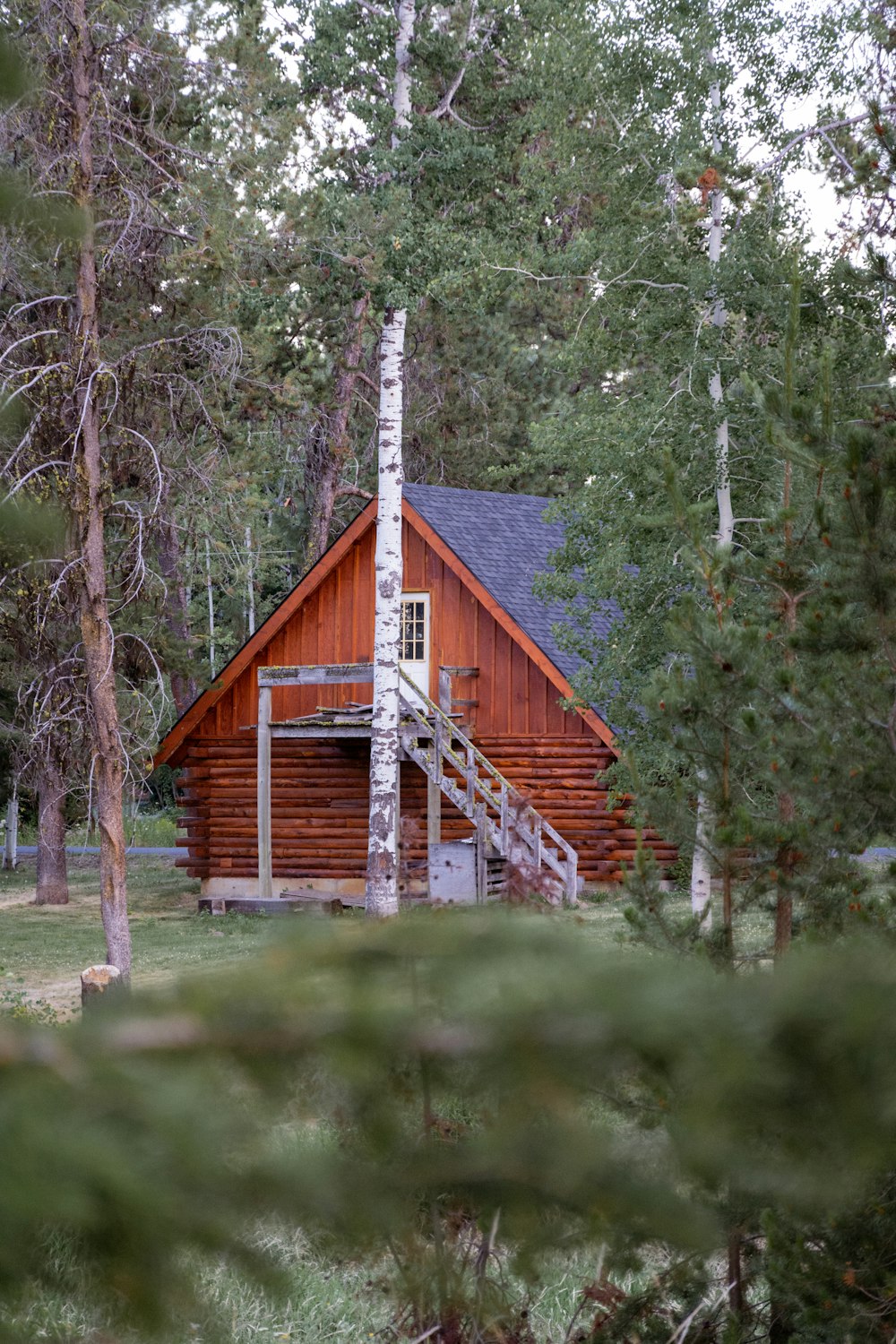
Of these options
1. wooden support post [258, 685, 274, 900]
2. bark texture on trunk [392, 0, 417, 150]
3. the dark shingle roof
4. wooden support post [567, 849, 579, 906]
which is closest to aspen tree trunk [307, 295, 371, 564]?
the dark shingle roof

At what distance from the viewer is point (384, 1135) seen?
0.73 metres

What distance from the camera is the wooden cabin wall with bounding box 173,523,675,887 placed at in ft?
71.9

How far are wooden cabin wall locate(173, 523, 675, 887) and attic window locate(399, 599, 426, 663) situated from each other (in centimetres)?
24

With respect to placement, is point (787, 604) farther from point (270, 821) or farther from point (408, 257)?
point (270, 821)

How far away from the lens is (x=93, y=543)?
1478 cm

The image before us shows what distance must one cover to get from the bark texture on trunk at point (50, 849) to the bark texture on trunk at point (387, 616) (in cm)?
813

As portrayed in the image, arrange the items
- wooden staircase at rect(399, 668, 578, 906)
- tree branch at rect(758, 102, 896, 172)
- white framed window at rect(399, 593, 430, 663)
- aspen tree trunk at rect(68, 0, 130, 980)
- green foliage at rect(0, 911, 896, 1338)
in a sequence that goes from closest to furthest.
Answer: green foliage at rect(0, 911, 896, 1338), tree branch at rect(758, 102, 896, 172), aspen tree trunk at rect(68, 0, 130, 980), wooden staircase at rect(399, 668, 578, 906), white framed window at rect(399, 593, 430, 663)

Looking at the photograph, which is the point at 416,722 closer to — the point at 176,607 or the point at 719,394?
the point at 176,607

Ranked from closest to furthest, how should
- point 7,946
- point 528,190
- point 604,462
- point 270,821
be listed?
point 604,462 < point 528,190 < point 7,946 < point 270,821

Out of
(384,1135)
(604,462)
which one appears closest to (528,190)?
(604,462)

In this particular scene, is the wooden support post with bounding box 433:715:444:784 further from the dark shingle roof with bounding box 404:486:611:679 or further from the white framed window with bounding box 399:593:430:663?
the white framed window with bounding box 399:593:430:663

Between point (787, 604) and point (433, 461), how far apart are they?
31111 mm

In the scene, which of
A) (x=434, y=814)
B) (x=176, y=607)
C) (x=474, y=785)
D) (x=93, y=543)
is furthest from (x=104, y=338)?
(x=176, y=607)

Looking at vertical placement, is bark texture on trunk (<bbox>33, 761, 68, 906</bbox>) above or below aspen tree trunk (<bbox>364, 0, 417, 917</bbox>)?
below
